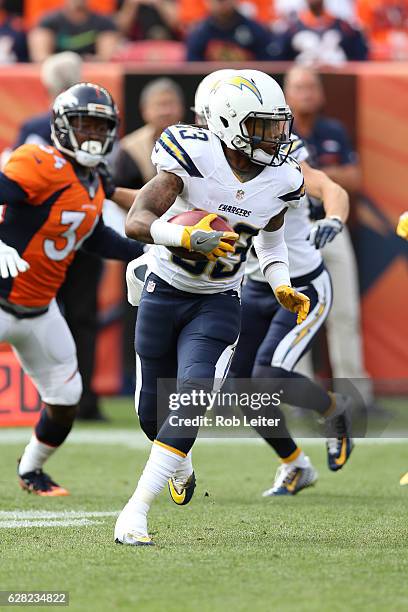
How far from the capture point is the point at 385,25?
11117 mm

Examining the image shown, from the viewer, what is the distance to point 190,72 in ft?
30.7

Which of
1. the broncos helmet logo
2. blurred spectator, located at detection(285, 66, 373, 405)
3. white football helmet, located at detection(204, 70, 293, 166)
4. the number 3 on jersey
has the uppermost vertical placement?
the broncos helmet logo

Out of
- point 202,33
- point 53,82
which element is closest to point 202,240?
point 53,82

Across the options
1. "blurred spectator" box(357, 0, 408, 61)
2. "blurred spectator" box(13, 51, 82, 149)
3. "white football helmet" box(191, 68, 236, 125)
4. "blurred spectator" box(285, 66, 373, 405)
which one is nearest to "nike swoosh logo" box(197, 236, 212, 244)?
"white football helmet" box(191, 68, 236, 125)

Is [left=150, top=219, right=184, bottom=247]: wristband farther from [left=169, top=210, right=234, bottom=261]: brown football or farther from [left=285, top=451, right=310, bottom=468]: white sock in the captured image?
[left=285, top=451, right=310, bottom=468]: white sock

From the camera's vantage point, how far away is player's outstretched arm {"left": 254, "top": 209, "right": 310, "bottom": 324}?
182 inches

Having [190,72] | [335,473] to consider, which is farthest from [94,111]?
[190,72]

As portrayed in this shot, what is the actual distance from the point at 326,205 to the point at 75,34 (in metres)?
5.28

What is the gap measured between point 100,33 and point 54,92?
252cm

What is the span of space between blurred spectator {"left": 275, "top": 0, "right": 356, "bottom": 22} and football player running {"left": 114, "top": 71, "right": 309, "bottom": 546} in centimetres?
614

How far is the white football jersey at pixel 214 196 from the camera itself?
172 inches

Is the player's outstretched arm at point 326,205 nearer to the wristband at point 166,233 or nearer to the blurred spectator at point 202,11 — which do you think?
the wristband at point 166,233

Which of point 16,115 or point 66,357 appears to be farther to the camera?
point 16,115

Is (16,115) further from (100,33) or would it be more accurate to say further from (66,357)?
(66,357)
